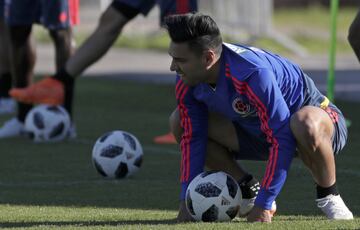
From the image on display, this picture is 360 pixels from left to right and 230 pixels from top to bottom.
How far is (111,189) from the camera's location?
7902mm

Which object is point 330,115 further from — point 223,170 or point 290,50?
point 290,50

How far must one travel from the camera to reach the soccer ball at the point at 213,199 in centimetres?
638

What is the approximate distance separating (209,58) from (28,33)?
201 inches

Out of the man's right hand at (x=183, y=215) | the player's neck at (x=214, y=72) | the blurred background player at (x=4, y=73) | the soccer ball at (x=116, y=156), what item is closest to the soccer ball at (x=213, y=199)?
the man's right hand at (x=183, y=215)

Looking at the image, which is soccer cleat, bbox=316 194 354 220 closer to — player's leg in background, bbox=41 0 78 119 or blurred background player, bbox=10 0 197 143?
blurred background player, bbox=10 0 197 143

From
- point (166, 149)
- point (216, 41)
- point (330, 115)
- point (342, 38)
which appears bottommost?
point (342, 38)

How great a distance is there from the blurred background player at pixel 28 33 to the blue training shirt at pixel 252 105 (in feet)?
13.5

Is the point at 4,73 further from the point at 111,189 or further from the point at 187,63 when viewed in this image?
the point at 187,63

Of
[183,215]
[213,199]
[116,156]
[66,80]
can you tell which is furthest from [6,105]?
[213,199]

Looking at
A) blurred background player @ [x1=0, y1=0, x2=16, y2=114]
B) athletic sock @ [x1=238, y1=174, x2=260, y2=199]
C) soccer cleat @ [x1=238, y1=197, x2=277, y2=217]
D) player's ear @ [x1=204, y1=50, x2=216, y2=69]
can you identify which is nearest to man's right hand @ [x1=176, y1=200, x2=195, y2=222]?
soccer cleat @ [x1=238, y1=197, x2=277, y2=217]

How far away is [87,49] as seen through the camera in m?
10.3

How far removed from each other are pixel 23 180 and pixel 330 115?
2.79 m

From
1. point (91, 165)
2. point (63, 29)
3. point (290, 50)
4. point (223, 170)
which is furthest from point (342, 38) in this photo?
point (223, 170)

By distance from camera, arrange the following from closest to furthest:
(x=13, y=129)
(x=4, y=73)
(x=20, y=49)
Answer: (x=13, y=129)
(x=20, y=49)
(x=4, y=73)
